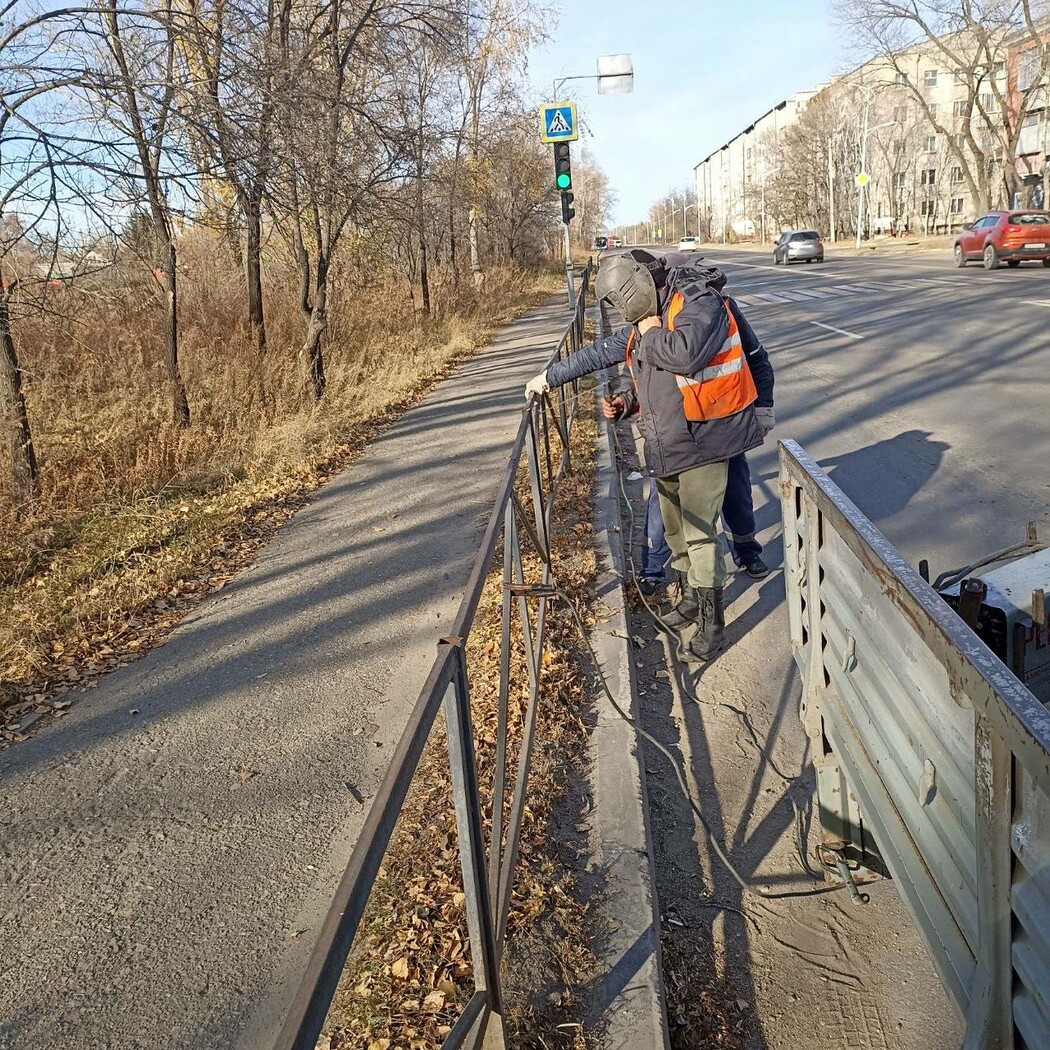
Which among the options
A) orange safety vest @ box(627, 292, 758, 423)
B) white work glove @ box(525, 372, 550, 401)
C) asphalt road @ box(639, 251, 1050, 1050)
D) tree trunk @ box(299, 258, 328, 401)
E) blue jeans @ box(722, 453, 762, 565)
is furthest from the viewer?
tree trunk @ box(299, 258, 328, 401)

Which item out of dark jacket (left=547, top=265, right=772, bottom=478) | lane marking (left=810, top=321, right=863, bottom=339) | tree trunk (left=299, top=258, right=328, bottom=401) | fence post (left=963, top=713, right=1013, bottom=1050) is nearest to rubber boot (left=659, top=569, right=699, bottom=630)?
dark jacket (left=547, top=265, right=772, bottom=478)

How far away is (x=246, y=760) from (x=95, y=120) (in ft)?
19.1

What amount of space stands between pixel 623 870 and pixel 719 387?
222cm

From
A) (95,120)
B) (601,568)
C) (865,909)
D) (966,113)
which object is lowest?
(865,909)

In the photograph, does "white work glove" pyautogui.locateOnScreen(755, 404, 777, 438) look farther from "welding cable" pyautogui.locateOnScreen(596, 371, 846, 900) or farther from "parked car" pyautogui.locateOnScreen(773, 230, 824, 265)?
"parked car" pyautogui.locateOnScreen(773, 230, 824, 265)

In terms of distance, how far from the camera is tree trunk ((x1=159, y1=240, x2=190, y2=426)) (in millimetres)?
10367

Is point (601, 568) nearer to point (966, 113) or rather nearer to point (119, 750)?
point (119, 750)

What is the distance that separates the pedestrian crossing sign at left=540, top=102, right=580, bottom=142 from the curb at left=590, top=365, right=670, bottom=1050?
1371 cm

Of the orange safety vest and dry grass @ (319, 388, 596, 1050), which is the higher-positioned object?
the orange safety vest

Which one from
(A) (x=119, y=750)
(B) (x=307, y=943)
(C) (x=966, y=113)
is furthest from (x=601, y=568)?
(C) (x=966, y=113)

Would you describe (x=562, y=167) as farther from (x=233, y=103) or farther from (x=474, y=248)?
(x=474, y=248)

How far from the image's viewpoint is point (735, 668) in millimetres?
4527

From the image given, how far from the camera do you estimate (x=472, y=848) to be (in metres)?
2.05

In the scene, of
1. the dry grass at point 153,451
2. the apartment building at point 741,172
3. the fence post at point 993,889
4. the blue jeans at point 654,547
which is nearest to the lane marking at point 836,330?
the dry grass at point 153,451
